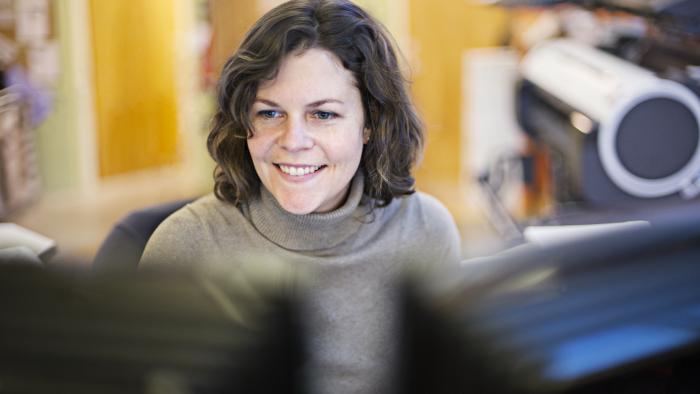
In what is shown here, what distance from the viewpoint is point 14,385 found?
20.0 inches

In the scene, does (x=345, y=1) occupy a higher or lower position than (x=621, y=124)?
higher

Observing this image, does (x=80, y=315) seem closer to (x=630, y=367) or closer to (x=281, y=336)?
(x=281, y=336)

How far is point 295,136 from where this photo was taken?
1.07 metres

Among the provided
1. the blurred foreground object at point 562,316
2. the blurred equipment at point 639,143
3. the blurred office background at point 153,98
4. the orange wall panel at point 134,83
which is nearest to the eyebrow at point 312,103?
the blurred foreground object at point 562,316

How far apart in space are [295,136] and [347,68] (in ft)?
0.40

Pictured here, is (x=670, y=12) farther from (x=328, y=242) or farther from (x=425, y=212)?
(x=328, y=242)

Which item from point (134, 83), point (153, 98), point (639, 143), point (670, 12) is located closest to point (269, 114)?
point (639, 143)

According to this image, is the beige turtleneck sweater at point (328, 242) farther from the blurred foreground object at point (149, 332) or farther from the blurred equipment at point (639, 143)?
the blurred equipment at point (639, 143)

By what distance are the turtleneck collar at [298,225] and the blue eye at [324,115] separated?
154mm

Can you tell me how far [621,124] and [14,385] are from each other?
5.61 feet

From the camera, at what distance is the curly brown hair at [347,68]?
3.52ft

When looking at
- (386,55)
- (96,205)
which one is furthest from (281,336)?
(96,205)

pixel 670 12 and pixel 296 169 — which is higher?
pixel 670 12

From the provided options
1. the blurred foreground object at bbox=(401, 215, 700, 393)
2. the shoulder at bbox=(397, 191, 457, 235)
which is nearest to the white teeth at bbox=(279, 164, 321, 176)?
the shoulder at bbox=(397, 191, 457, 235)
